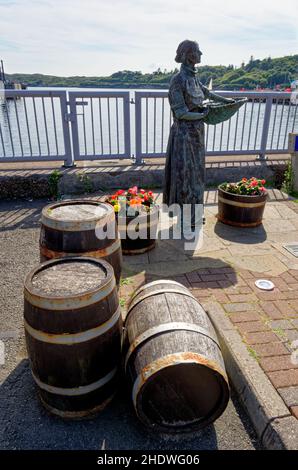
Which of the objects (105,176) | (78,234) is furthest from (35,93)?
(78,234)

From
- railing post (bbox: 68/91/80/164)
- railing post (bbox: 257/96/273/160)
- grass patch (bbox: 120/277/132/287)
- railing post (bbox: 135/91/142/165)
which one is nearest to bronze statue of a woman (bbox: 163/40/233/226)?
grass patch (bbox: 120/277/132/287)

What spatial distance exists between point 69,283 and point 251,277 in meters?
2.43

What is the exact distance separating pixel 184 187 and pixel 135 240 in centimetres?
110

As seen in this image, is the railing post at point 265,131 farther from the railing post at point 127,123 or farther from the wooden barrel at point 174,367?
the wooden barrel at point 174,367

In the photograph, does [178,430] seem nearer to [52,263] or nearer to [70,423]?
[70,423]

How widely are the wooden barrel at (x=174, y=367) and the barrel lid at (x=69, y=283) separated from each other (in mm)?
381

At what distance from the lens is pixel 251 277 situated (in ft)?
12.7

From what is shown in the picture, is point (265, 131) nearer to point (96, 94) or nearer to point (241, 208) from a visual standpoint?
point (241, 208)

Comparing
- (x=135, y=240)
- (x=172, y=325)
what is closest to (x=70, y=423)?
(x=172, y=325)

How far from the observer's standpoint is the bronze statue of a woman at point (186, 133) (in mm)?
4230

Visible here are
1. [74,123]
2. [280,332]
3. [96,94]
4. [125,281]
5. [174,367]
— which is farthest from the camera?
[74,123]

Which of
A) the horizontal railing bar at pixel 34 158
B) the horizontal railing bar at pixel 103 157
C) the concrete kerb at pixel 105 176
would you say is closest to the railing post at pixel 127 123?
the horizontal railing bar at pixel 103 157

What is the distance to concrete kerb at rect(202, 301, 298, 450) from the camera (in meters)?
2.05

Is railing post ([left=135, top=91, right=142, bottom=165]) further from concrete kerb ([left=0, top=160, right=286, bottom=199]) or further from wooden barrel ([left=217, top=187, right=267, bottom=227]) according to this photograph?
wooden barrel ([left=217, top=187, right=267, bottom=227])
